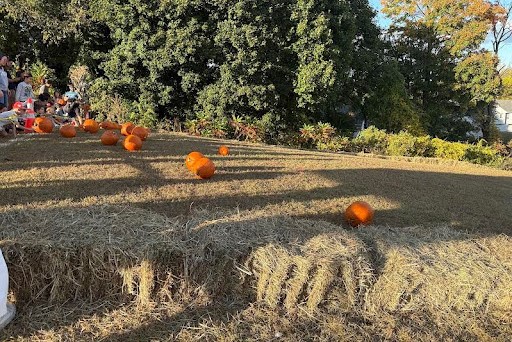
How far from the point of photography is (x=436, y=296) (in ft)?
9.45

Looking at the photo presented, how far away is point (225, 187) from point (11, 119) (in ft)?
12.0

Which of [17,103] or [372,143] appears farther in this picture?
[372,143]

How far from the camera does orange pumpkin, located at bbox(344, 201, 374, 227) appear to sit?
3.98 metres

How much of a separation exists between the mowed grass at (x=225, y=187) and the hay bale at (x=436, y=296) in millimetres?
1110

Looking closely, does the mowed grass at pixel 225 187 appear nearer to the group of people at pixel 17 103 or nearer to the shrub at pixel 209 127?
the group of people at pixel 17 103

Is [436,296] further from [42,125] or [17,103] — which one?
[17,103]

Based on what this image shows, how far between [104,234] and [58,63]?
16933 millimetres

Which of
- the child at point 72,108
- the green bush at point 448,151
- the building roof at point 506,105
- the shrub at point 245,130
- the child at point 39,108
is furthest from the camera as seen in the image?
the building roof at point 506,105

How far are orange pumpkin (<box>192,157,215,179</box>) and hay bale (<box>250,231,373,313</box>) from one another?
211 cm

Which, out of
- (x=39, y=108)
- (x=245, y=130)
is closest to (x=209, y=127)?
(x=245, y=130)

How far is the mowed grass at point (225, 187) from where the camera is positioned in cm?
388

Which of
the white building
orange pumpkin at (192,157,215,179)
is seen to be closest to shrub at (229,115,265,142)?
orange pumpkin at (192,157,215,179)

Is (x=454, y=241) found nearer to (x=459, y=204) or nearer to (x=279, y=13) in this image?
(x=459, y=204)

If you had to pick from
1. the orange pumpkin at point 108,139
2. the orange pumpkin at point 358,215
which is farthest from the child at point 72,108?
the orange pumpkin at point 358,215
